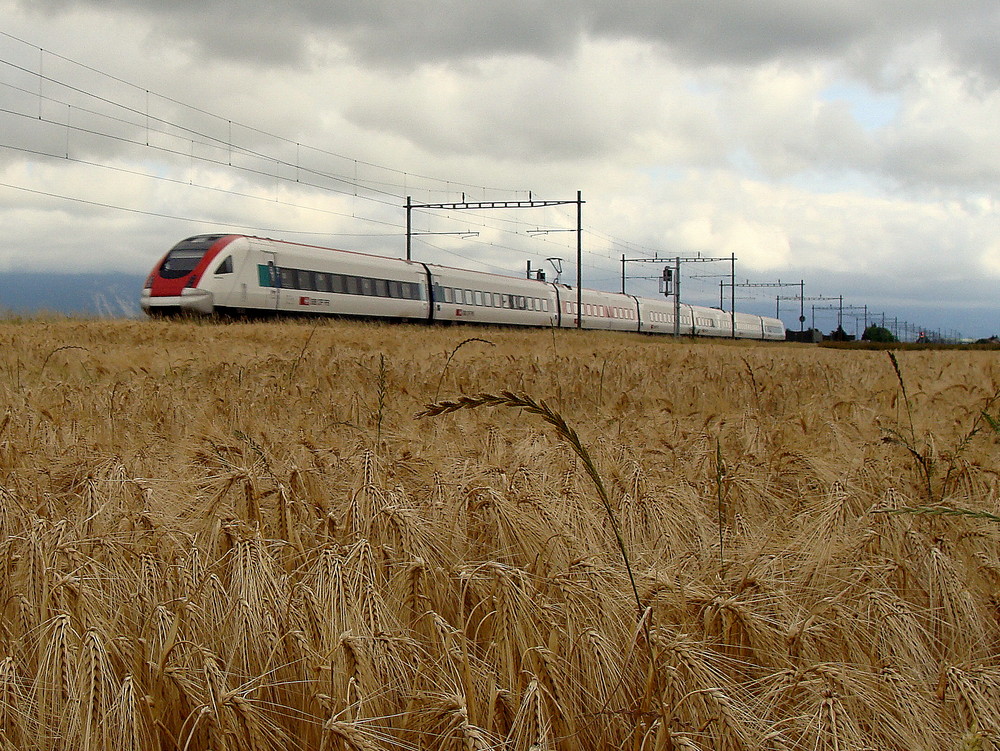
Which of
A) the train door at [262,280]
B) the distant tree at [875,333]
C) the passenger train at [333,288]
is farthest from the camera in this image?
the distant tree at [875,333]

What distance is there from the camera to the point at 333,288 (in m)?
25.9

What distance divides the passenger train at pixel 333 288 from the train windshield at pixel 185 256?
0.11ft

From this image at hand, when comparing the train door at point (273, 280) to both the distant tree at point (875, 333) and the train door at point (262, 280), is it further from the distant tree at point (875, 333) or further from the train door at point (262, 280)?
the distant tree at point (875, 333)

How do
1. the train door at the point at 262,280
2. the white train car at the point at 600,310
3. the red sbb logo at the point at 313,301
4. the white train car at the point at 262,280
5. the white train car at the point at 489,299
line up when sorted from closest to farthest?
the white train car at the point at 262,280
the train door at the point at 262,280
the red sbb logo at the point at 313,301
the white train car at the point at 489,299
the white train car at the point at 600,310

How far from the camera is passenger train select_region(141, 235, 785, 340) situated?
72.8 feet

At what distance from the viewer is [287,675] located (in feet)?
5.94

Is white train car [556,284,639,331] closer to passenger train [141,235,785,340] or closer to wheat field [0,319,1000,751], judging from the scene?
passenger train [141,235,785,340]

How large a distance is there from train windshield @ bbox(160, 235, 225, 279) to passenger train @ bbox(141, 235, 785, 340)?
32 millimetres

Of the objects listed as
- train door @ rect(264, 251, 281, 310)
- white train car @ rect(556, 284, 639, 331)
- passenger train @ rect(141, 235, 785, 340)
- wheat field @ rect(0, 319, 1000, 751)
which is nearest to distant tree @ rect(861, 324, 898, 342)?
white train car @ rect(556, 284, 639, 331)

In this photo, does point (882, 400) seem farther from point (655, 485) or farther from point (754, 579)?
point (754, 579)

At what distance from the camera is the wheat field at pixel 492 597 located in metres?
1.58

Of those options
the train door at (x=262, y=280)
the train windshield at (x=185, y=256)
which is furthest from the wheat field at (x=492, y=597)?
the train windshield at (x=185, y=256)

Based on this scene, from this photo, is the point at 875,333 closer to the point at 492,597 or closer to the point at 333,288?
the point at 333,288

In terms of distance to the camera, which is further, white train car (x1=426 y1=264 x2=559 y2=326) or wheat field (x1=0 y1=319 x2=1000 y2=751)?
white train car (x1=426 y1=264 x2=559 y2=326)
